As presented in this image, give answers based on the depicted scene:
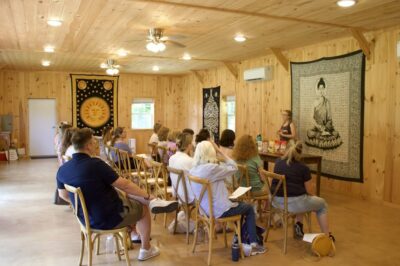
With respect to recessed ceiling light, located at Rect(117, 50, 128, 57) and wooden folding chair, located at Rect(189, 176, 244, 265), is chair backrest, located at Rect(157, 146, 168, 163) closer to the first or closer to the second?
wooden folding chair, located at Rect(189, 176, 244, 265)

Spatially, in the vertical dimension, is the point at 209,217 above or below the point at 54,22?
below

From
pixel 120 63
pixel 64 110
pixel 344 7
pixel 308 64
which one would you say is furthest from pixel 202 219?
pixel 64 110

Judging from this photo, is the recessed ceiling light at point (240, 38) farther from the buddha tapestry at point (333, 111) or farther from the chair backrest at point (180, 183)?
the chair backrest at point (180, 183)

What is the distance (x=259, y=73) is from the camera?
7957mm

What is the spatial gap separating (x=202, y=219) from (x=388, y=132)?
336cm

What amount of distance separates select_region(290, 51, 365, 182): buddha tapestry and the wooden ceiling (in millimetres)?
504

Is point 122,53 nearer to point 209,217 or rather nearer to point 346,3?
point 346,3

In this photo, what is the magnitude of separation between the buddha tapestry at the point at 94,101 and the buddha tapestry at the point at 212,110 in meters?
2.94

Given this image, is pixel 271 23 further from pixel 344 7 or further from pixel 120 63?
pixel 120 63

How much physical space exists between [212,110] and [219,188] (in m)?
7.09

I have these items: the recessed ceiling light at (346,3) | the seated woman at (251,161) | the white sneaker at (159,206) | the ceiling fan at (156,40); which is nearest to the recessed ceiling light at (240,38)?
the ceiling fan at (156,40)

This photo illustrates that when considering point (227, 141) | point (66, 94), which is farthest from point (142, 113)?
point (227, 141)

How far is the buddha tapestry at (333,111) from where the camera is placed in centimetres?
584

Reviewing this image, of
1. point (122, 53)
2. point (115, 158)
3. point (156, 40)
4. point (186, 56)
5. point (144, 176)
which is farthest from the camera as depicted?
point (186, 56)
